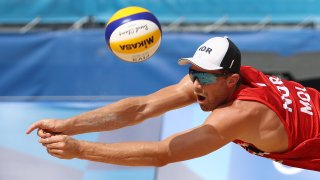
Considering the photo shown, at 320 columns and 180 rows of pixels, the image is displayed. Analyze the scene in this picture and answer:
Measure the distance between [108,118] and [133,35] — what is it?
1.97 ft

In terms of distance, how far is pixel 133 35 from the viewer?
14.1ft

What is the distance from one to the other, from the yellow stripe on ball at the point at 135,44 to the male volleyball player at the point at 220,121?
360 millimetres

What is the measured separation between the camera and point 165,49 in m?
7.28

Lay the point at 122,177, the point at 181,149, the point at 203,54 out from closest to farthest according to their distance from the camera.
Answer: the point at 181,149 < the point at 203,54 < the point at 122,177

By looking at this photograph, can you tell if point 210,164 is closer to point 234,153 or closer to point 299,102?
point 234,153

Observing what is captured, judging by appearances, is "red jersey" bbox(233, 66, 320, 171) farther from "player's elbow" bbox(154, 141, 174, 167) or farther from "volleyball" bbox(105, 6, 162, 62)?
"volleyball" bbox(105, 6, 162, 62)

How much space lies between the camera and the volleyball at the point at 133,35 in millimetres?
4312

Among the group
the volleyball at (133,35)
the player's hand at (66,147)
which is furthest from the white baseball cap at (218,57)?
the player's hand at (66,147)

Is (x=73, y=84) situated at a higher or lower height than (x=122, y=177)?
higher

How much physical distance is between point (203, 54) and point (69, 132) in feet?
3.37

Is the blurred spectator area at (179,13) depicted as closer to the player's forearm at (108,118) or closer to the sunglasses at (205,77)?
the player's forearm at (108,118)

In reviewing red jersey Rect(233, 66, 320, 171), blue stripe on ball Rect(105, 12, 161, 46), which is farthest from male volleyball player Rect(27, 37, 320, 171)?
blue stripe on ball Rect(105, 12, 161, 46)

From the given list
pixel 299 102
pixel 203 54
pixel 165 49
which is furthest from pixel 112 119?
pixel 165 49

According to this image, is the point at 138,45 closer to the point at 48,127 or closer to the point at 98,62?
the point at 48,127
